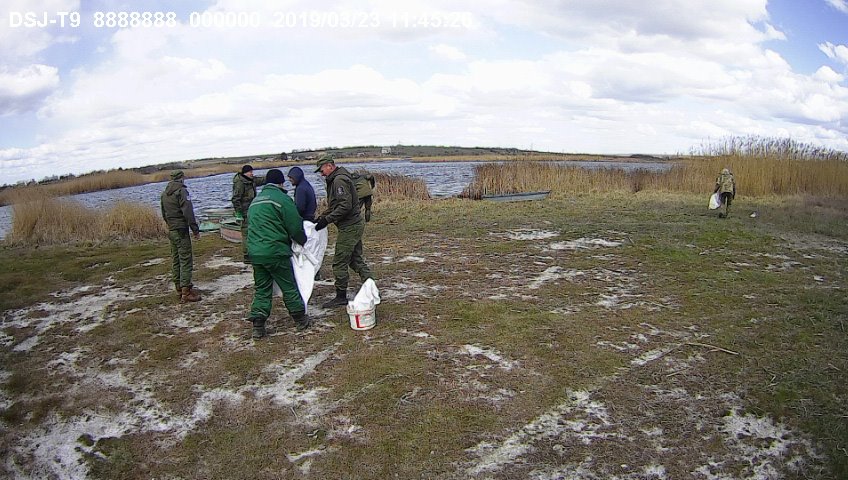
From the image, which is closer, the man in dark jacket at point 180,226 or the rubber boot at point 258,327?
the rubber boot at point 258,327

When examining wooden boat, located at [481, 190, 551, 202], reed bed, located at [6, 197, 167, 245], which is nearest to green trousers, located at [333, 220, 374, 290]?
reed bed, located at [6, 197, 167, 245]

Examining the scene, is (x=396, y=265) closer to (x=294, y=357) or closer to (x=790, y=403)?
(x=294, y=357)

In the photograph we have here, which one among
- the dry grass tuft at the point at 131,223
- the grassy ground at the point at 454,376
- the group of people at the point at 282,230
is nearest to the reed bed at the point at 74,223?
the dry grass tuft at the point at 131,223

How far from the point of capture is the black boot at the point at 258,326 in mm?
5510

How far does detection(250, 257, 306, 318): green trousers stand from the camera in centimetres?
540

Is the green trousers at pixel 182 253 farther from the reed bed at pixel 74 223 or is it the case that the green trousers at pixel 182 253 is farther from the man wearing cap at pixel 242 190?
the reed bed at pixel 74 223

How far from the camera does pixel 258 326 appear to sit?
5.53 meters

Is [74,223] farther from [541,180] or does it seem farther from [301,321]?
[541,180]

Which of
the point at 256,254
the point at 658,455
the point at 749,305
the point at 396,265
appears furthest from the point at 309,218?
the point at 749,305

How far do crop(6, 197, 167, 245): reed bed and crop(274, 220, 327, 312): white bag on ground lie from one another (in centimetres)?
938

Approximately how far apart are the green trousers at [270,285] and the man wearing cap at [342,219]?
65cm

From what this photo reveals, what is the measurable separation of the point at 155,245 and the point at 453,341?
8.81m

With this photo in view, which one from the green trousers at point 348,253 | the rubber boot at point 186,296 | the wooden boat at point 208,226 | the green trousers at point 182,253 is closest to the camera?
the green trousers at point 348,253

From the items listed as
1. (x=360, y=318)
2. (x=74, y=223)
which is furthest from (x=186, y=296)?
(x=74, y=223)
